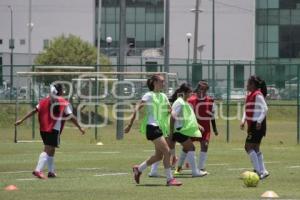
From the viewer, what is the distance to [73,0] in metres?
85.6

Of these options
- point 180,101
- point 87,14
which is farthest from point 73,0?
point 180,101

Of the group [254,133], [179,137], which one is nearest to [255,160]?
[254,133]

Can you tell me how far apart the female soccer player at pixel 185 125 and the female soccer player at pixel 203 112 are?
3.06ft

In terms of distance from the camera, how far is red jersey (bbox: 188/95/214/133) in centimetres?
1916

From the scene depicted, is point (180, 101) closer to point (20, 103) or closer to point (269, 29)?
point (20, 103)

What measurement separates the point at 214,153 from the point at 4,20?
208 ft

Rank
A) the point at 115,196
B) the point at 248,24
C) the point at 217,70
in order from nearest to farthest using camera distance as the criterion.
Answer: the point at 115,196 → the point at 217,70 → the point at 248,24

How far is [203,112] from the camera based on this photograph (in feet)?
65.0

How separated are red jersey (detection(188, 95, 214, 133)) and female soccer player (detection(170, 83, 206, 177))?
160 cm

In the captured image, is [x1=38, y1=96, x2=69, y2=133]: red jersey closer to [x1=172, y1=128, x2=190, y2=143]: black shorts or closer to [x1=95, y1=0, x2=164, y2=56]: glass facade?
[x1=172, y1=128, x2=190, y2=143]: black shorts

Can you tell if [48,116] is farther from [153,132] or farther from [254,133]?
[254,133]

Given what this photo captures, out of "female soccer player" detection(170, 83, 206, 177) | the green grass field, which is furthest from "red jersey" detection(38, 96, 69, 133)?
"female soccer player" detection(170, 83, 206, 177)

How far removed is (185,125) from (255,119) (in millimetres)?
1395

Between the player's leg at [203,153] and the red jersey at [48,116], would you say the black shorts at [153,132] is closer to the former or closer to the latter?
the red jersey at [48,116]
